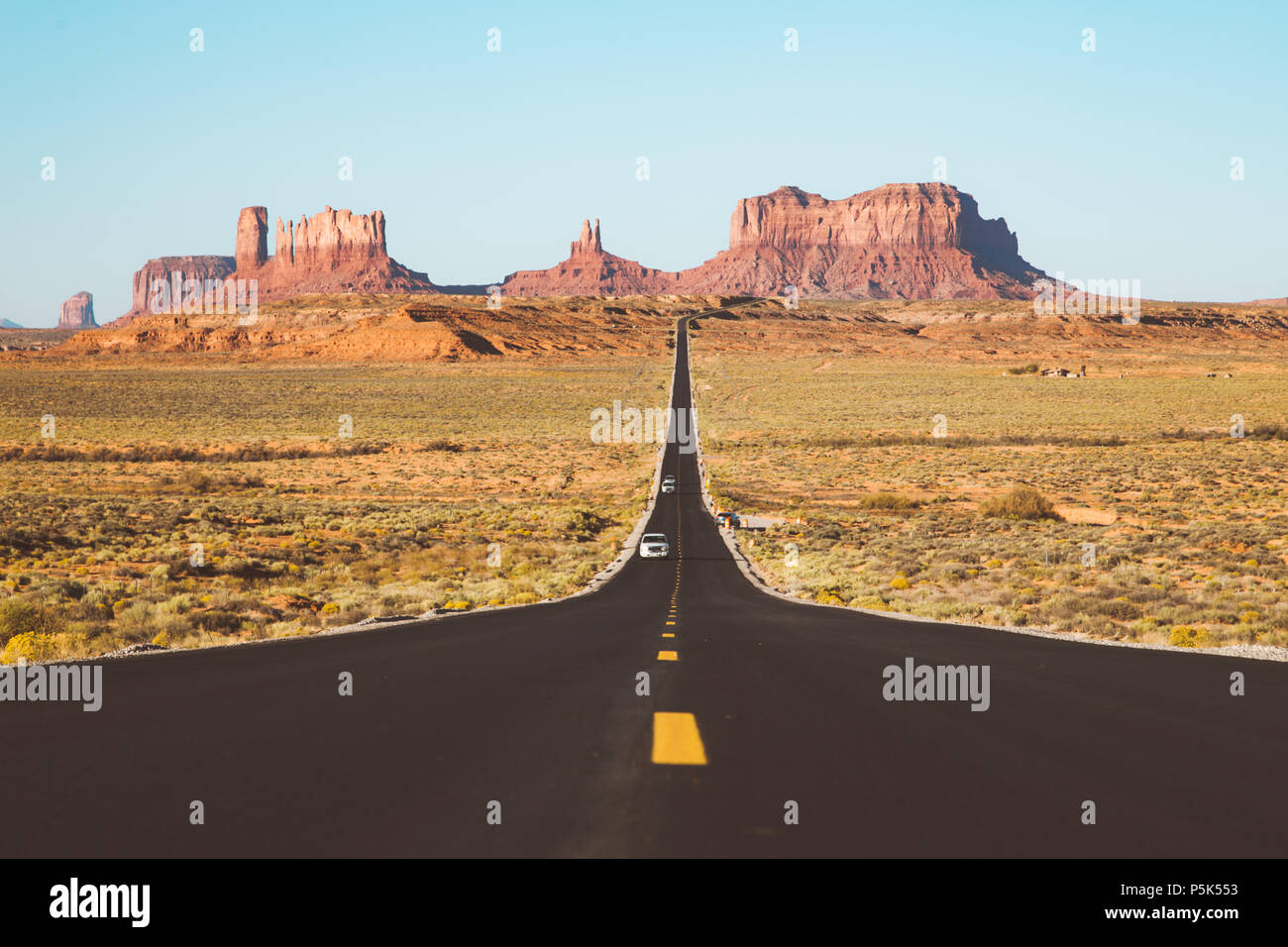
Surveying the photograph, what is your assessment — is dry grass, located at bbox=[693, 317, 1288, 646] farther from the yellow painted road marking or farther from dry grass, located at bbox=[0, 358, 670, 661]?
the yellow painted road marking

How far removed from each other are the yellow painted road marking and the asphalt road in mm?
36

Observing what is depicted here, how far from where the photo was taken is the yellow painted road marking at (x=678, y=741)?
625 cm

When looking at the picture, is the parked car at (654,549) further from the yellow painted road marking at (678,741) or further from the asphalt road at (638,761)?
the yellow painted road marking at (678,741)

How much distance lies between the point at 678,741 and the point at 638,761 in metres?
0.60

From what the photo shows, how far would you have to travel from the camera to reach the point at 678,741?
266 inches

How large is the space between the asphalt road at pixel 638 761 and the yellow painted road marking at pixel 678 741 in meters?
0.04

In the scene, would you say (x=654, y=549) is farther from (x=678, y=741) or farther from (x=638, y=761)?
(x=638, y=761)

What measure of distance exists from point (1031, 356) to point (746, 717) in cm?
15603

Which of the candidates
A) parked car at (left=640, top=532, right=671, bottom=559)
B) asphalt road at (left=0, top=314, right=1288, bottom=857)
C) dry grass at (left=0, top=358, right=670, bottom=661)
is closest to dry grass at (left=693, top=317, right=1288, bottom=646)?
parked car at (left=640, top=532, right=671, bottom=559)

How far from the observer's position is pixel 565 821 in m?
5.09
